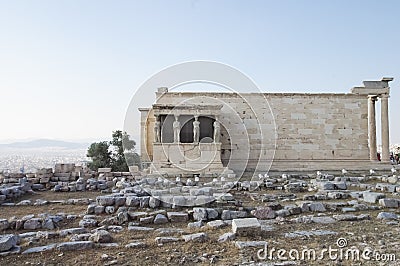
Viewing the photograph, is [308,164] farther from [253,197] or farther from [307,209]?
[307,209]

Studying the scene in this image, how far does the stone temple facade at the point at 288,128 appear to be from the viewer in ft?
60.2

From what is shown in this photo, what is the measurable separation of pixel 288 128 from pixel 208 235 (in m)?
14.7

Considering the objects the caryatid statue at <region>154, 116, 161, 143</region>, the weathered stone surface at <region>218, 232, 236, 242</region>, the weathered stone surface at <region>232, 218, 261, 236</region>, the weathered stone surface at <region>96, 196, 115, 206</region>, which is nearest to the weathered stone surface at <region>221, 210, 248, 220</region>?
the weathered stone surface at <region>232, 218, 261, 236</region>

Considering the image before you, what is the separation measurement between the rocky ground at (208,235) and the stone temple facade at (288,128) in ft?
35.3

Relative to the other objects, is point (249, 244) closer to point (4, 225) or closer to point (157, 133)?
point (4, 225)

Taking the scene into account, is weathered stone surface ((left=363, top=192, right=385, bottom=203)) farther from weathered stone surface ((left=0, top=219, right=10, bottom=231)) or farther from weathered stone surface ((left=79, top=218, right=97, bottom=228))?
weathered stone surface ((left=0, top=219, right=10, bottom=231))

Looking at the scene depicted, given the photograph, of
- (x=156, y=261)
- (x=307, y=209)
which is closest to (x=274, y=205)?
(x=307, y=209)

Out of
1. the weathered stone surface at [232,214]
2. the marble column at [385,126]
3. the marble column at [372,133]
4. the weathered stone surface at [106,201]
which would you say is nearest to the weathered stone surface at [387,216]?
the weathered stone surface at [232,214]

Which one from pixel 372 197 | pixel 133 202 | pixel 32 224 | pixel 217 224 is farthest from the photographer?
pixel 372 197

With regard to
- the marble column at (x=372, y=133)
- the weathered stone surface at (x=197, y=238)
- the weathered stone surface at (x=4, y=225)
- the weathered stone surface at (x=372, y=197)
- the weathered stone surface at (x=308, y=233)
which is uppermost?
the marble column at (x=372, y=133)

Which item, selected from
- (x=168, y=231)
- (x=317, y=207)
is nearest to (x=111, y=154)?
(x=317, y=207)

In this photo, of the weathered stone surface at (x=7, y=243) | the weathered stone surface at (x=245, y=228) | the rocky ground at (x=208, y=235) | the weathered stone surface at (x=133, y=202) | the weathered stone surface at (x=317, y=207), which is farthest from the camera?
the weathered stone surface at (x=133, y=202)

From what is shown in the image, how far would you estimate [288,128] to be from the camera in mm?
18719

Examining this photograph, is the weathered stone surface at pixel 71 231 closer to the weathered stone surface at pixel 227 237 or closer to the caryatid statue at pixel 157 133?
the weathered stone surface at pixel 227 237
